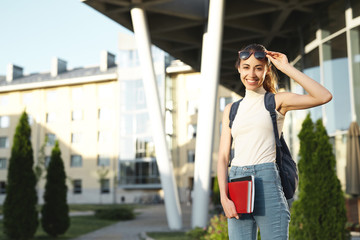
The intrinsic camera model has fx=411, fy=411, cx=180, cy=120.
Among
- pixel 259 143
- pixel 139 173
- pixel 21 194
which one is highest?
pixel 259 143

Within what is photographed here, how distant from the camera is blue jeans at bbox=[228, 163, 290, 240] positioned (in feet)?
7.06

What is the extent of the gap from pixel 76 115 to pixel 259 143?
4649 centimetres

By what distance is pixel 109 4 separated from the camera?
1373cm

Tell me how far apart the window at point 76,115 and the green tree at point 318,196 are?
1640 inches

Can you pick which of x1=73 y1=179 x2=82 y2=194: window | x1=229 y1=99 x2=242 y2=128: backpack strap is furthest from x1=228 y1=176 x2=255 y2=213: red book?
x1=73 y1=179 x2=82 y2=194: window

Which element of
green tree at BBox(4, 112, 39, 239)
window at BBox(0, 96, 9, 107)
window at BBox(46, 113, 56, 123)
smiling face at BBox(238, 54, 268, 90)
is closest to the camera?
smiling face at BBox(238, 54, 268, 90)

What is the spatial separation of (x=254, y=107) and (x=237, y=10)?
1238 centimetres

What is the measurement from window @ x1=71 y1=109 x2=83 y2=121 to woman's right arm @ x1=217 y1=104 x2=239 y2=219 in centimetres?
4576

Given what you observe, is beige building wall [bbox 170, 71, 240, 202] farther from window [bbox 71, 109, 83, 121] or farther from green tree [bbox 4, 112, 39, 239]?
green tree [bbox 4, 112, 39, 239]

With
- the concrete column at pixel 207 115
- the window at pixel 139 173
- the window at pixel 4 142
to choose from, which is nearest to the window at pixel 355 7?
the concrete column at pixel 207 115

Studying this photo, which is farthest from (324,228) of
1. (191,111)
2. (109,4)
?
(191,111)

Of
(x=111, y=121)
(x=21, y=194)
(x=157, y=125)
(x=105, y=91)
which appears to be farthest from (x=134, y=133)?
(x=21, y=194)

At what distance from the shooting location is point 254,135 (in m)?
2.28

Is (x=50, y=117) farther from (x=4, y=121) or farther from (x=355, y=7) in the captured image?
(x=355, y=7)
